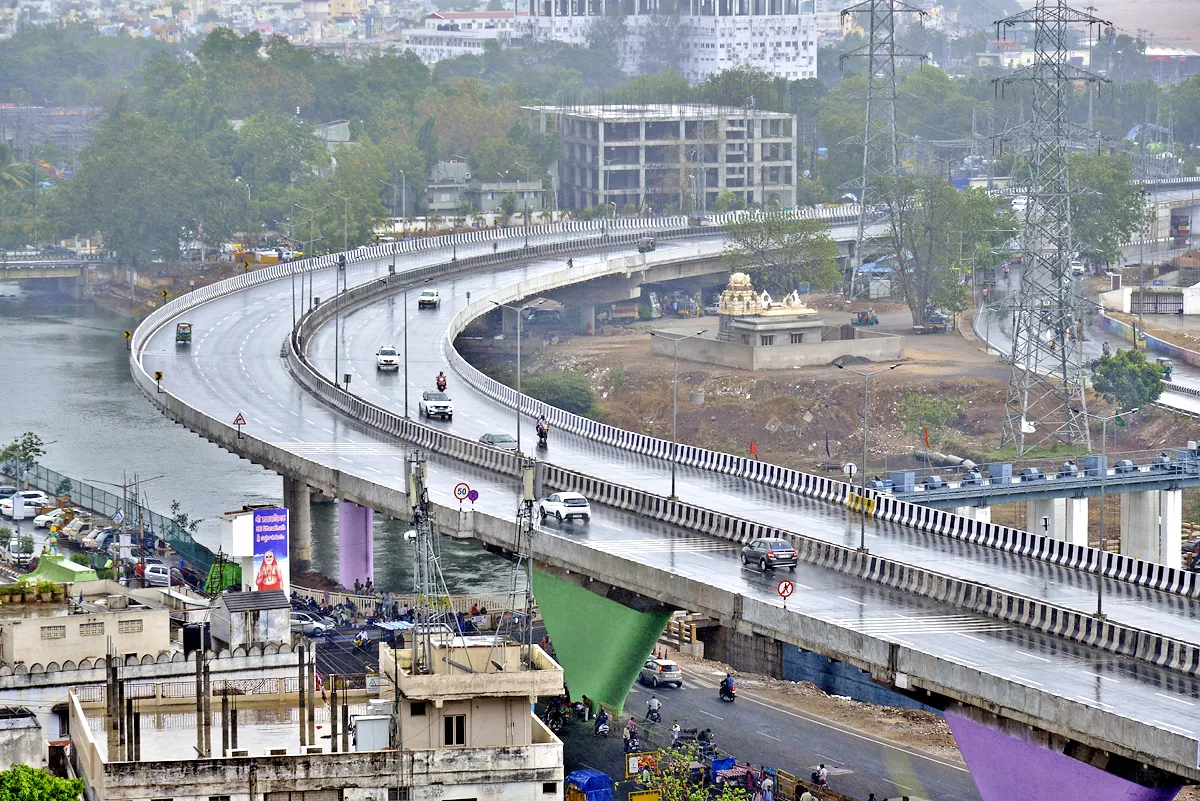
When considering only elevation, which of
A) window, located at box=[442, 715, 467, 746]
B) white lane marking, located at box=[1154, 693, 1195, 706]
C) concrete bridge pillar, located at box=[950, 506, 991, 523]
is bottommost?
concrete bridge pillar, located at box=[950, 506, 991, 523]

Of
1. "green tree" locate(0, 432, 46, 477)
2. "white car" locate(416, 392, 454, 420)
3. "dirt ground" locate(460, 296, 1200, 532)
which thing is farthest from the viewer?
"dirt ground" locate(460, 296, 1200, 532)

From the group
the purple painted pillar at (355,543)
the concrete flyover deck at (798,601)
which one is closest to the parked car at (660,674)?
the concrete flyover deck at (798,601)

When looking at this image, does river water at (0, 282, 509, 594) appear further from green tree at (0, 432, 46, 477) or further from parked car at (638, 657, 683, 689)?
parked car at (638, 657, 683, 689)

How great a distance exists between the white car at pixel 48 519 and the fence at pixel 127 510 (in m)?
2.53

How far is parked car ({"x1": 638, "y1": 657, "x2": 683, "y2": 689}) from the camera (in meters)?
98.2

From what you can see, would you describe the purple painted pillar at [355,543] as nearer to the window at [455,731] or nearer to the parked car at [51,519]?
the parked car at [51,519]

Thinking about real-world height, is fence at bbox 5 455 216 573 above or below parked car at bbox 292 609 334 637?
below

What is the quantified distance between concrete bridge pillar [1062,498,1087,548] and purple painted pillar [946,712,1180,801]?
137ft

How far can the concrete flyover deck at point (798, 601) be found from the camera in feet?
228

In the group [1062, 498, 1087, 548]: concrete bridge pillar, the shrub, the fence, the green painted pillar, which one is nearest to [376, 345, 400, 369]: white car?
the fence

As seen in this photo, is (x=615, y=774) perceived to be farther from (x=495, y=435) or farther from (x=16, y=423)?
(x=16, y=423)

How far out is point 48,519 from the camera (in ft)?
413

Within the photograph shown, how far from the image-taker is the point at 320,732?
64312mm

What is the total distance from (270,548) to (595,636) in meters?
12.8
